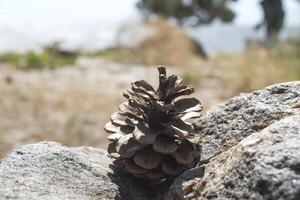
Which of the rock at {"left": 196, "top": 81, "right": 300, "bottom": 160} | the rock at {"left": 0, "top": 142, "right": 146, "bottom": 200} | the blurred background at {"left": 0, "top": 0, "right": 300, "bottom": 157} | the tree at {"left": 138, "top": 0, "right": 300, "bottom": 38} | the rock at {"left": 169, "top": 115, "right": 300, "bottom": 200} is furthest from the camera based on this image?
the tree at {"left": 138, "top": 0, "right": 300, "bottom": 38}

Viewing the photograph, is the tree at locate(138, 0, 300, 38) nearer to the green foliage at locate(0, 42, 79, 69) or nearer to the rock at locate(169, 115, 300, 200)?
the green foliage at locate(0, 42, 79, 69)

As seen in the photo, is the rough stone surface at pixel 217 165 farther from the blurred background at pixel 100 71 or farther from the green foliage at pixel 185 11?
the green foliage at pixel 185 11

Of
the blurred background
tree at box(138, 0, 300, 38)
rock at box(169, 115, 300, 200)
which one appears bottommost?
rock at box(169, 115, 300, 200)

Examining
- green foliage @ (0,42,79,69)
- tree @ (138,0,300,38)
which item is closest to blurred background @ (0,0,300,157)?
green foliage @ (0,42,79,69)

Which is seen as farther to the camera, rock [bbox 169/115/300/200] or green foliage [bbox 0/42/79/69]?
green foliage [bbox 0/42/79/69]

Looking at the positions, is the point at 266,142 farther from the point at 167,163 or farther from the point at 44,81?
the point at 44,81

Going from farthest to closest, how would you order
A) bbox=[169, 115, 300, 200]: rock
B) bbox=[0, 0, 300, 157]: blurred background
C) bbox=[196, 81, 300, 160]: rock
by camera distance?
bbox=[0, 0, 300, 157]: blurred background < bbox=[196, 81, 300, 160]: rock < bbox=[169, 115, 300, 200]: rock

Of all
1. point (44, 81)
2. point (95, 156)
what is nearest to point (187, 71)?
point (44, 81)

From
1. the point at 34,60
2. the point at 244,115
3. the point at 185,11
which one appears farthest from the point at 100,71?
the point at 185,11
